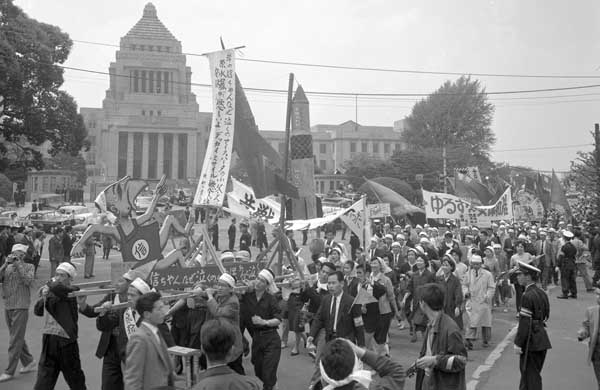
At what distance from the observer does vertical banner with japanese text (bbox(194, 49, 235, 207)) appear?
9570mm

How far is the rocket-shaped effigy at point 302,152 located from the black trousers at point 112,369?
5512mm

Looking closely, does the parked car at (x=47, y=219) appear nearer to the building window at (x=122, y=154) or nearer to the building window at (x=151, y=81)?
the building window at (x=122, y=154)

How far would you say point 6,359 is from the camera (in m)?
8.98

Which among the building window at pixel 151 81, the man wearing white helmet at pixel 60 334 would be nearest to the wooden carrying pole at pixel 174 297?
the man wearing white helmet at pixel 60 334

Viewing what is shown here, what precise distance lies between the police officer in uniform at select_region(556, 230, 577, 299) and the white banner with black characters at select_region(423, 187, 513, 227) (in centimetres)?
427

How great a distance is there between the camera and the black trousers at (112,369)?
19.5 ft

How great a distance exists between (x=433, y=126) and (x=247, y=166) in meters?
56.3

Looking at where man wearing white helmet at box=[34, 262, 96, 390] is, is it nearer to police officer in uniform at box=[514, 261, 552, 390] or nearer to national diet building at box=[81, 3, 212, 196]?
police officer in uniform at box=[514, 261, 552, 390]

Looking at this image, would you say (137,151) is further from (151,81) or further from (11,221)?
(11,221)

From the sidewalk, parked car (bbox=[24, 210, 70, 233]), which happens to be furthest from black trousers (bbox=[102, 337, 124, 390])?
parked car (bbox=[24, 210, 70, 233])

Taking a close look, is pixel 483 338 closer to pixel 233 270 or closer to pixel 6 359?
pixel 233 270

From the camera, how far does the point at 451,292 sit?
941cm

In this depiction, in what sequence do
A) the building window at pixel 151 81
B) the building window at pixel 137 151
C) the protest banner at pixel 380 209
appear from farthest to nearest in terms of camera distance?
the building window at pixel 151 81, the building window at pixel 137 151, the protest banner at pixel 380 209

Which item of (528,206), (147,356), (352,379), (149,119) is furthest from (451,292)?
(149,119)
